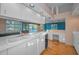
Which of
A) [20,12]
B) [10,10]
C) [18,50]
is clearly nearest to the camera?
[18,50]

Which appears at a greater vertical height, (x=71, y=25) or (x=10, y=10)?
(x=10, y=10)

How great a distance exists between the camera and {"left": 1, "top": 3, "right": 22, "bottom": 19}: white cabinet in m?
1.62

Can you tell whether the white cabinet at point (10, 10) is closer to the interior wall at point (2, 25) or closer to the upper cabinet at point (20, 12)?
the upper cabinet at point (20, 12)

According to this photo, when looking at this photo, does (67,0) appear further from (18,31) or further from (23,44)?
(18,31)

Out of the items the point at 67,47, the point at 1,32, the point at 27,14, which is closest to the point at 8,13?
the point at 1,32

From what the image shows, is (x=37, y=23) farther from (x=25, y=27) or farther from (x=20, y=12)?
(x=20, y=12)

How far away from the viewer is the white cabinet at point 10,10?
1619 millimetres

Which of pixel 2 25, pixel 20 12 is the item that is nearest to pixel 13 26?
pixel 2 25

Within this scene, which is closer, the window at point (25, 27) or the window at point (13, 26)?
the window at point (13, 26)

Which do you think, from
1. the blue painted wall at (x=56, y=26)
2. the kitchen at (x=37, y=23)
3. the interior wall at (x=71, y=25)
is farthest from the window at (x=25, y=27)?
the interior wall at (x=71, y=25)

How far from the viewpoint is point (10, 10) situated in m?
1.84

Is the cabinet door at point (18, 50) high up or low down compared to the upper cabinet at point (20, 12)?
down

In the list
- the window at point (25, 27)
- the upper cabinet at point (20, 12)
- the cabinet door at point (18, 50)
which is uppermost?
the upper cabinet at point (20, 12)

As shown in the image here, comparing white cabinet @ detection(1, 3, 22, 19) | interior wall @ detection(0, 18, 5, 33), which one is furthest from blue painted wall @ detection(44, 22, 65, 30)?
interior wall @ detection(0, 18, 5, 33)
